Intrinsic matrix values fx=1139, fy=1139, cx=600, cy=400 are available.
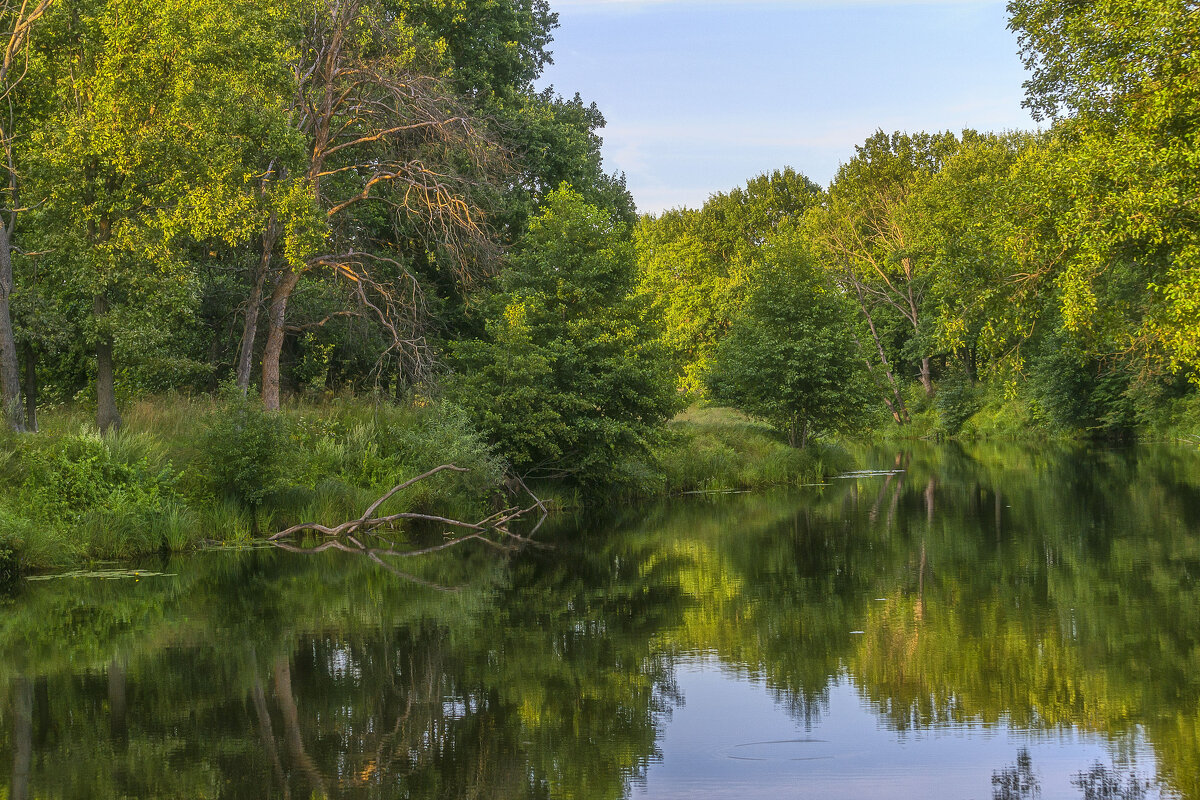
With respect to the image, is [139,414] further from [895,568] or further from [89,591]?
[895,568]

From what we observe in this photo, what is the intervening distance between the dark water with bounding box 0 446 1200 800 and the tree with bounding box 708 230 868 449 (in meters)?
19.7

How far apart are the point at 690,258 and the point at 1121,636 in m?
69.6

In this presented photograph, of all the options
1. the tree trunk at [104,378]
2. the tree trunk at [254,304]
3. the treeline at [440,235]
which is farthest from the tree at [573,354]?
the tree trunk at [104,378]

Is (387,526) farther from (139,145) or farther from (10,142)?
(10,142)

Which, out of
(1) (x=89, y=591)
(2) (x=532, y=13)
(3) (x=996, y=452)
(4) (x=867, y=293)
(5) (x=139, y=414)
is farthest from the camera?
(4) (x=867, y=293)

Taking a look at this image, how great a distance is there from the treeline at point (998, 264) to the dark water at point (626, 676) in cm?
603

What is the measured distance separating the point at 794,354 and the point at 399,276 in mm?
14509

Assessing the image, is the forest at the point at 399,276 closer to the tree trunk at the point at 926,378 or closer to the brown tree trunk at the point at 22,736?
the brown tree trunk at the point at 22,736

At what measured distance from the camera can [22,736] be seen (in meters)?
8.36

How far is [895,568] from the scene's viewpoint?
16172mm

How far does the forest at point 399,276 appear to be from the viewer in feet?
66.6

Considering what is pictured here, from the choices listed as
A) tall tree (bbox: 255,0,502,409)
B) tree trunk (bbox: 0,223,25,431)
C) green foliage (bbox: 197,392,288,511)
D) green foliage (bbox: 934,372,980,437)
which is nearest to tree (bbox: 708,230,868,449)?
tall tree (bbox: 255,0,502,409)

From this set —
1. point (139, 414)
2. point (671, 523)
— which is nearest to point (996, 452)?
point (671, 523)

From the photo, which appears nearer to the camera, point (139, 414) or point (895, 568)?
point (895, 568)
